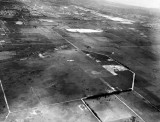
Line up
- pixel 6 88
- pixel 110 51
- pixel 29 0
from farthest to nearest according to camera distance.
A: pixel 29 0
pixel 110 51
pixel 6 88

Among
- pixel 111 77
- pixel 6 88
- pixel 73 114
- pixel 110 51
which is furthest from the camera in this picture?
pixel 110 51

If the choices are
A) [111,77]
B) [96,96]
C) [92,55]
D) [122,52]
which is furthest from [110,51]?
[96,96]

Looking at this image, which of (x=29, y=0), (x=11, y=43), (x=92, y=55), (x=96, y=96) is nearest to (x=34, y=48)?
(x=11, y=43)

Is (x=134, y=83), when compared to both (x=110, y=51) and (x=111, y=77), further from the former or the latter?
(x=110, y=51)

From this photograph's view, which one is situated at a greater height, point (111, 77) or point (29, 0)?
point (29, 0)

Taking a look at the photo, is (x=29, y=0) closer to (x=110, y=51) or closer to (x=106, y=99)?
(x=110, y=51)

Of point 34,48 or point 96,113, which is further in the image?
point 34,48
